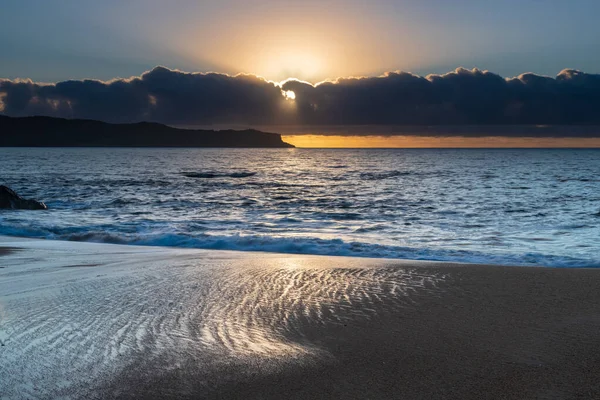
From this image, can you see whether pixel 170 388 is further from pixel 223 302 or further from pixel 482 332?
pixel 482 332

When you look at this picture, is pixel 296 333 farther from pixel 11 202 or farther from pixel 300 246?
pixel 11 202

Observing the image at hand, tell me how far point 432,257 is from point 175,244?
5819mm

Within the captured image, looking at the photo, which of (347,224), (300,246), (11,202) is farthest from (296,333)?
(11,202)

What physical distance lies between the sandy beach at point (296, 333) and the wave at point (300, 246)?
2205 mm

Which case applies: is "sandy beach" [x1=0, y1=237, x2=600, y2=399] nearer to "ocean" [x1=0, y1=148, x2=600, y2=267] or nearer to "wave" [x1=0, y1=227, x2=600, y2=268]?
"wave" [x1=0, y1=227, x2=600, y2=268]

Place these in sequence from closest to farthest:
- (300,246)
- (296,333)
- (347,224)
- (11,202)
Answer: (296,333)
(300,246)
(347,224)
(11,202)

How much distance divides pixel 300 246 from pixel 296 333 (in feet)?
21.9

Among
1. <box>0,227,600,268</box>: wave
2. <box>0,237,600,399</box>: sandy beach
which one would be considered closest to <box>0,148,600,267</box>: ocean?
<box>0,227,600,268</box>: wave

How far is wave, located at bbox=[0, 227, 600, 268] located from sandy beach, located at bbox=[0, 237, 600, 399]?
221cm

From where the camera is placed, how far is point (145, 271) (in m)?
7.02

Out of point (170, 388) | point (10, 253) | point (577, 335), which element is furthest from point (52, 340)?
point (10, 253)

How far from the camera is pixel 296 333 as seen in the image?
4211 millimetres

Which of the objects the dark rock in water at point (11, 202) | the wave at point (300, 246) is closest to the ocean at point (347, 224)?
the wave at point (300, 246)

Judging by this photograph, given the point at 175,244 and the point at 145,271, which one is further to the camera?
the point at 175,244
